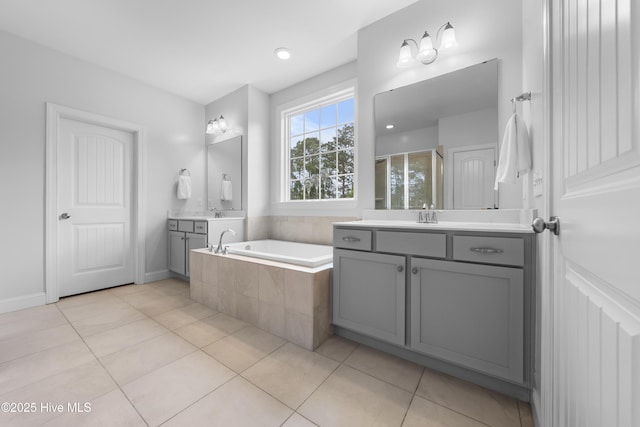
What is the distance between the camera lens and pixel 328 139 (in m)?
3.21

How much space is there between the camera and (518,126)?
1.39 m

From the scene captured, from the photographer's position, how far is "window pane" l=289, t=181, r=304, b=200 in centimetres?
344

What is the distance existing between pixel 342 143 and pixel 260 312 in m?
2.08

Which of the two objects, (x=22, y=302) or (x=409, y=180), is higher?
(x=409, y=180)

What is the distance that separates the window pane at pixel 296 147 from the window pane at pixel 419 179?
66.8 inches

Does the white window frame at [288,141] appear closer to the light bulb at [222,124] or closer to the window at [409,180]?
the window at [409,180]

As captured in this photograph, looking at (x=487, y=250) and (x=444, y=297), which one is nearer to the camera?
(x=487, y=250)

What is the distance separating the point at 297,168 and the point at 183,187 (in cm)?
164

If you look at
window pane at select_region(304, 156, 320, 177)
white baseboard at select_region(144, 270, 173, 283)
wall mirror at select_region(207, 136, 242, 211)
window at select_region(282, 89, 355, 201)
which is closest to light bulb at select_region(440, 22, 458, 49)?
window at select_region(282, 89, 355, 201)

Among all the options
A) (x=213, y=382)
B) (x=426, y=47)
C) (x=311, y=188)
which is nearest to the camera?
(x=213, y=382)

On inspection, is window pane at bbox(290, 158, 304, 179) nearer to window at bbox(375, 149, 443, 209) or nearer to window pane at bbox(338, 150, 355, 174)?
window pane at bbox(338, 150, 355, 174)

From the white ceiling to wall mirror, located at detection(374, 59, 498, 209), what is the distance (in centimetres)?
82

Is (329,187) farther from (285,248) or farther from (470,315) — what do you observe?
(470,315)

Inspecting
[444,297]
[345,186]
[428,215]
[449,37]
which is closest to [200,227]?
[345,186]
